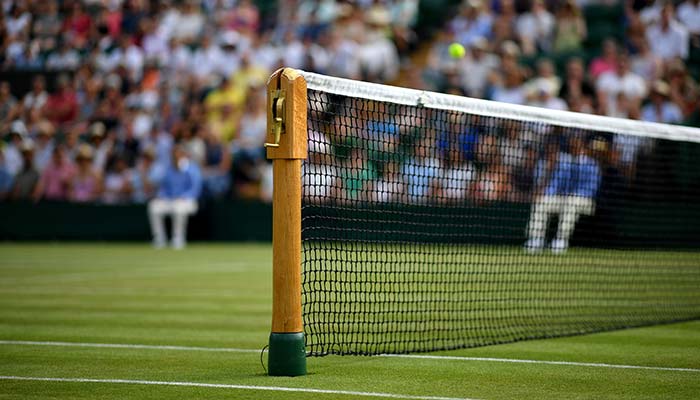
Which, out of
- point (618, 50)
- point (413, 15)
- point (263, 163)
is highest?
point (413, 15)

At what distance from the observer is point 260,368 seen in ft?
22.6

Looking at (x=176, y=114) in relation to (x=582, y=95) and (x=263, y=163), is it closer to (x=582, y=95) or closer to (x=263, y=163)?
(x=263, y=163)

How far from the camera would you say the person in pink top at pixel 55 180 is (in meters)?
24.8

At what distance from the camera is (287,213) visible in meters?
6.50

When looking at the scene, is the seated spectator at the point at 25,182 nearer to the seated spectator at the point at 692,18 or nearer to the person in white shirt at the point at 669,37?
the person in white shirt at the point at 669,37

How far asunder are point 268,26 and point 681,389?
22.6 m

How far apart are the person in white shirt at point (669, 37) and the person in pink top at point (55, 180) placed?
13.1 metres

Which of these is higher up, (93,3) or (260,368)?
(93,3)

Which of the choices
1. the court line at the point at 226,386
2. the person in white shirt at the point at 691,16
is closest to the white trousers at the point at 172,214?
the person in white shirt at the point at 691,16

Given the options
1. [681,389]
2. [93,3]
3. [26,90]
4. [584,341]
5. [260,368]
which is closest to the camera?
[681,389]

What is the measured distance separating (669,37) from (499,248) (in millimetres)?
6009

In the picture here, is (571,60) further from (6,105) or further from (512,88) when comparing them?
(6,105)

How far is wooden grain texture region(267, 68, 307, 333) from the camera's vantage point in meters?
6.48

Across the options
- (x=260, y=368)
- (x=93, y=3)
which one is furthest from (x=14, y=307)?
(x=93, y=3)
